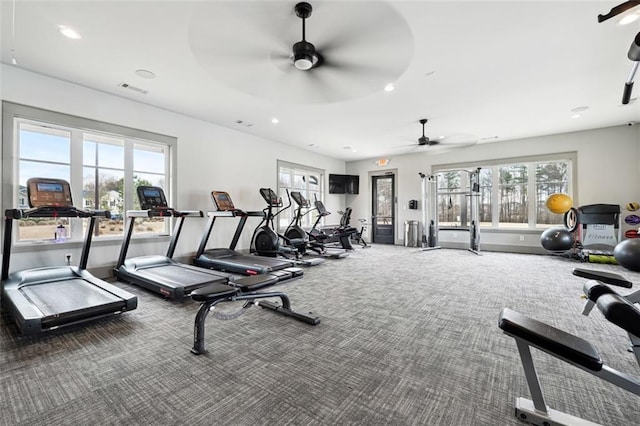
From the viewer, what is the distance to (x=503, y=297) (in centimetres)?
367

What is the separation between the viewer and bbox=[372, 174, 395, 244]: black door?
9.76 meters

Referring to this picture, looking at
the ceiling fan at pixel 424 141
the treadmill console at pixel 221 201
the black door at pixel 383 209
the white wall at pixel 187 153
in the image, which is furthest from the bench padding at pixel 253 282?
the black door at pixel 383 209

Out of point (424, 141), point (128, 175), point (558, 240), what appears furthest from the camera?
point (558, 240)

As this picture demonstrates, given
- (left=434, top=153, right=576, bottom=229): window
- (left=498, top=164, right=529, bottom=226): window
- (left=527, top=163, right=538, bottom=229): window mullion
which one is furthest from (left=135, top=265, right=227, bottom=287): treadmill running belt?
(left=527, top=163, right=538, bottom=229): window mullion

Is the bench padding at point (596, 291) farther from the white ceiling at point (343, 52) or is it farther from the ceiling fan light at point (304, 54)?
the ceiling fan light at point (304, 54)

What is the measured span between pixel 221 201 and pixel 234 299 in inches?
140

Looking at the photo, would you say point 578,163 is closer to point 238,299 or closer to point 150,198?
point 238,299


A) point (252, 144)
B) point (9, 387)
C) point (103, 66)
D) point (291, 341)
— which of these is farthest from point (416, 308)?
point (252, 144)

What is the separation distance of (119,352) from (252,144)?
5.58m

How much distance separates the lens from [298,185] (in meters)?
8.72

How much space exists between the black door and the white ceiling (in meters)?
4.71

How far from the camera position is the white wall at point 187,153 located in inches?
154

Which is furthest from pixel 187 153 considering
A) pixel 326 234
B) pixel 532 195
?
pixel 532 195

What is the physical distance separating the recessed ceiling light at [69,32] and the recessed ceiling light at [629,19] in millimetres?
5688
